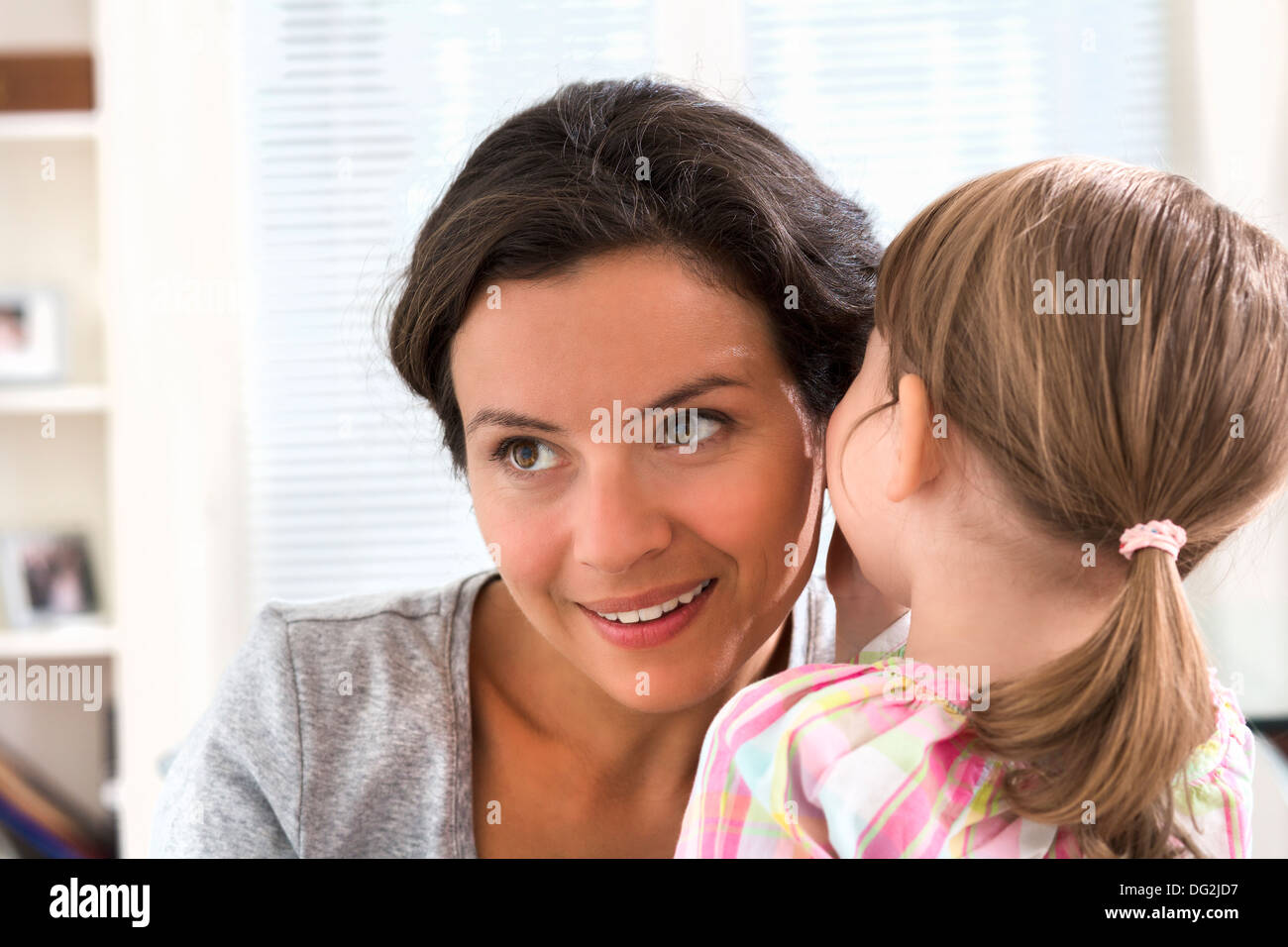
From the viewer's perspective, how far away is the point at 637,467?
3.34ft

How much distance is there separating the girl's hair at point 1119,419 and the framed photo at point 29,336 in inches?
90.7

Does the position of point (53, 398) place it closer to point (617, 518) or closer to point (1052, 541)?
point (617, 518)

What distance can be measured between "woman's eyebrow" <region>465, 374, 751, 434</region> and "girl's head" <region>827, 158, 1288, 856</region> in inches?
6.9

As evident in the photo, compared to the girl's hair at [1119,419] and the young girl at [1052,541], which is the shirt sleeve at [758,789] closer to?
the young girl at [1052,541]

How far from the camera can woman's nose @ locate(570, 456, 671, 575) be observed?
1.00m

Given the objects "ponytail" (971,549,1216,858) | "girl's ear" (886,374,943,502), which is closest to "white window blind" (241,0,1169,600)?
"girl's ear" (886,374,943,502)

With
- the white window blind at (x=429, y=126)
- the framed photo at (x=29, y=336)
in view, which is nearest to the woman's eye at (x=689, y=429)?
the white window blind at (x=429, y=126)

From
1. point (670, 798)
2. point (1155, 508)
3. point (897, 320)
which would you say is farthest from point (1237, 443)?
point (670, 798)

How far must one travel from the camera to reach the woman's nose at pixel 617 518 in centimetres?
100

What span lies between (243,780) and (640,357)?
1.82ft

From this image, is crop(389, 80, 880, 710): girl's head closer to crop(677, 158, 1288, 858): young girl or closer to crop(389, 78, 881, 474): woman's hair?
crop(389, 78, 881, 474): woman's hair

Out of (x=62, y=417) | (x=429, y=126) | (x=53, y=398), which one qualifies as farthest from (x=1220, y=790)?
(x=62, y=417)
